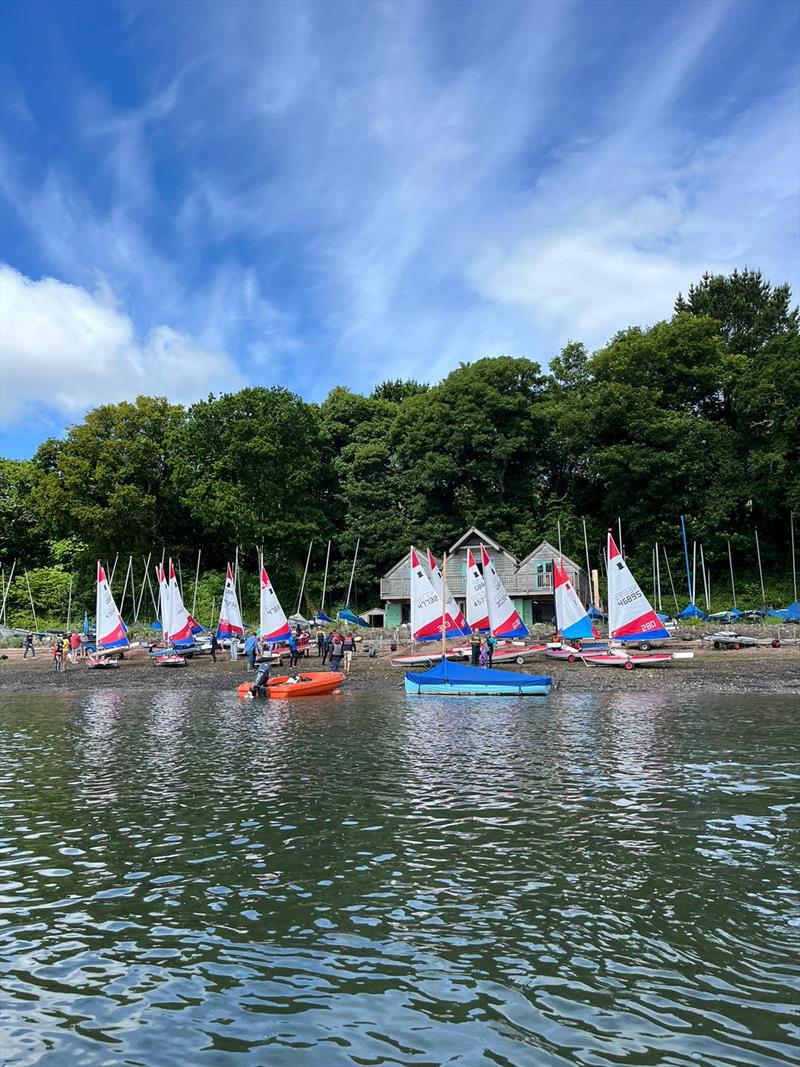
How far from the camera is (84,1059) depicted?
663 centimetres

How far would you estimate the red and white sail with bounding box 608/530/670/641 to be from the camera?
4175 cm

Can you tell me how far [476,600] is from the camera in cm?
4538

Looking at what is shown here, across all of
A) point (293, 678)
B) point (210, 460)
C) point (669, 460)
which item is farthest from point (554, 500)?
point (293, 678)

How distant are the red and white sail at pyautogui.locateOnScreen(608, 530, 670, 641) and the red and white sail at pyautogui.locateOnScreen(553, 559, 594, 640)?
2283 millimetres

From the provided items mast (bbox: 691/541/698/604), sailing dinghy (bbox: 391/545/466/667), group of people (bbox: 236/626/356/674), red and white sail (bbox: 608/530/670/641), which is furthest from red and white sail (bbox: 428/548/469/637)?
mast (bbox: 691/541/698/604)

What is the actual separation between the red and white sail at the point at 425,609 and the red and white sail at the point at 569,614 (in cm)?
777

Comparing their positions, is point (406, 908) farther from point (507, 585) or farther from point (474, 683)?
point (507, 585)

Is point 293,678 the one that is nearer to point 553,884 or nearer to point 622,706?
point 622,706

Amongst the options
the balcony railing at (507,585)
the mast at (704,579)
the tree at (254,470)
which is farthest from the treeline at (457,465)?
the balcony railing at (507,585)

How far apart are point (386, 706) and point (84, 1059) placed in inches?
948

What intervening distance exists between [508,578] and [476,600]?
26.8 meters

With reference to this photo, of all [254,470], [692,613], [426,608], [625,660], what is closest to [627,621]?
[625,660]

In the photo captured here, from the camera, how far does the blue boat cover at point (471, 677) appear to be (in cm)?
3209

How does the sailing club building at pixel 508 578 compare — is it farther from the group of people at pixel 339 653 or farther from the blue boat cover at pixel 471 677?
the blue boat cover at pixel 471 677
